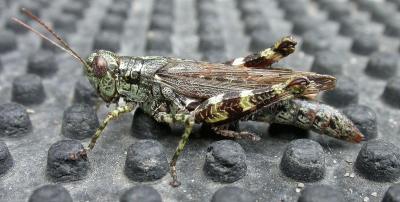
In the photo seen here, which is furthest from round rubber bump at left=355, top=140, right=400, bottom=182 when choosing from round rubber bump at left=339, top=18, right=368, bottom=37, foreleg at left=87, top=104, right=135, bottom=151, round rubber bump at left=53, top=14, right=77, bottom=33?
round rubber bump at left=53, top=14, right=77, bottom=33

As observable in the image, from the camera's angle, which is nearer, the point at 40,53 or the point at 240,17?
the point at 40,53

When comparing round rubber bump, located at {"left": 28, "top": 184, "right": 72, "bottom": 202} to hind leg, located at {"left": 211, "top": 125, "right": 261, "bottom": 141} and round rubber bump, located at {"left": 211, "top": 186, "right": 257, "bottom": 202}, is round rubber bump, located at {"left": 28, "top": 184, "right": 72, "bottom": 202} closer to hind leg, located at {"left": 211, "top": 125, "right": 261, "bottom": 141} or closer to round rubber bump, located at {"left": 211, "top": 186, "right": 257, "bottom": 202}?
round rubber bump, located at {"left": 211, "top": 186, "right": 257, "bottom": 202}

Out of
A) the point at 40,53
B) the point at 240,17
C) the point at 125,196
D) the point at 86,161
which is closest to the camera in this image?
the point at 125,196

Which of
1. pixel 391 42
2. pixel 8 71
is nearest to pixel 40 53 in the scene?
pixel 8 71

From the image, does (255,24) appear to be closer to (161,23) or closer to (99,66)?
(161,23)

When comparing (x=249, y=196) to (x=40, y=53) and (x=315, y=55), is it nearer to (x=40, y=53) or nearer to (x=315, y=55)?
(x=315, y=55)

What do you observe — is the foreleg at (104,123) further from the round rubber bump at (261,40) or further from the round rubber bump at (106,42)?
the round rubber bump at (261,40)

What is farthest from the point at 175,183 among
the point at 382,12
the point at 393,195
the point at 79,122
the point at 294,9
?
the point at 382,12

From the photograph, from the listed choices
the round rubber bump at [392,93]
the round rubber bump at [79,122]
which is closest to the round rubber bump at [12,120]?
the round rubber bump at [79,122]
